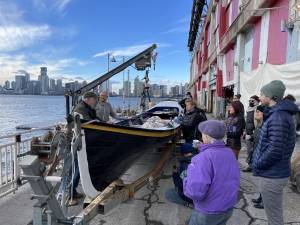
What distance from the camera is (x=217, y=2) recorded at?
77.7 ft

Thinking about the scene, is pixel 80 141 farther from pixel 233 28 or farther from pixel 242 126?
pixel 233 28

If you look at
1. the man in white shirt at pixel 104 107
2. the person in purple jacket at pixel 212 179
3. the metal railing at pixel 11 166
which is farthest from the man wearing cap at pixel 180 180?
the man in white shirt at pixel 104 107

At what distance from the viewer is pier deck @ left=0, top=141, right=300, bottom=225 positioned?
442 centimetres

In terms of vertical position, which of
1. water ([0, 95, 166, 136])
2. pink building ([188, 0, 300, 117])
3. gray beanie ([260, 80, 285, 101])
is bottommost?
water ([0, 95, 166, 136])

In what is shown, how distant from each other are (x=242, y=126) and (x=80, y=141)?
372 centimetres

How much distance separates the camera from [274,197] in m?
3.28

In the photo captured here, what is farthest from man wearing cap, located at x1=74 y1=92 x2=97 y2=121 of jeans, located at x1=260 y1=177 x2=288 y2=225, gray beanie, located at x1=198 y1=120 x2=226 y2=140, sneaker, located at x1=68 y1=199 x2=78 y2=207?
jeans, located at x1=260 y1=177 x2=288 y2=225

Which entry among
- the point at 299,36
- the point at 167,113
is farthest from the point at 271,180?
the point at 167,113

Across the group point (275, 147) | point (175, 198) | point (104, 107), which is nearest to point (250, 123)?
point (175, 198)

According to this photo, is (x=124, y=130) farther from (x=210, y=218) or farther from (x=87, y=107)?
(x=210, y=218)

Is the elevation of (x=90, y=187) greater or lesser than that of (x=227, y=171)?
lesser

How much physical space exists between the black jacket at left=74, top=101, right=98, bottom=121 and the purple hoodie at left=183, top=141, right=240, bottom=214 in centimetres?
238

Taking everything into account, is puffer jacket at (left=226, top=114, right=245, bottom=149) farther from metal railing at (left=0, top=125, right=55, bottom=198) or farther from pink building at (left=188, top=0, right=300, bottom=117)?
metal railing at (left=0, top=125, right=55, bottom=198)

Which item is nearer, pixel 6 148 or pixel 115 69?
pixel 6 148
